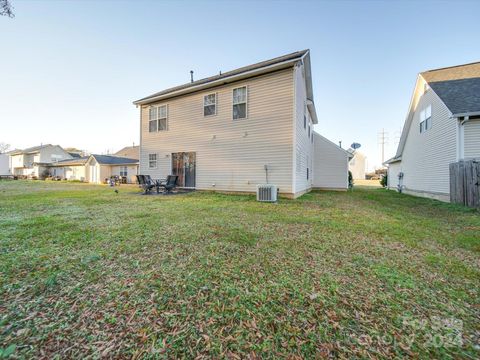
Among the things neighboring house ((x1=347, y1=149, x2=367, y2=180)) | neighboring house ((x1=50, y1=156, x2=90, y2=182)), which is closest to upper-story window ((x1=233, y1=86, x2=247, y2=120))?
neighboring house ((x1=50, y1=156, x2=90, y2=182))

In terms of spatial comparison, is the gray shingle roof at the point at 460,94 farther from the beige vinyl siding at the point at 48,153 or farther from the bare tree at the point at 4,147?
the bare tree at the point at 4,147

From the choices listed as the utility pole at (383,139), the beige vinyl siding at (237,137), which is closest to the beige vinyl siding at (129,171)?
A: the beige vinyl siding at (237,137)

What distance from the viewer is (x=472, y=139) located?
7.68 meters

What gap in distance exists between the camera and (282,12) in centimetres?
988

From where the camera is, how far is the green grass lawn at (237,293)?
138 centimetres

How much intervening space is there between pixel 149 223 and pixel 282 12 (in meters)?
11.8

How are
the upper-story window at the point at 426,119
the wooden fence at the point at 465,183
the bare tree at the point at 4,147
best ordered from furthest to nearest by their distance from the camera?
the bare tree at the point at 4,147 < the upper-story window at the point at 426,119 < the wooden fence at the point at 465,183

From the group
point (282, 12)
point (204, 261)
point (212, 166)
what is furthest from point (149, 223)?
point (282, 12)

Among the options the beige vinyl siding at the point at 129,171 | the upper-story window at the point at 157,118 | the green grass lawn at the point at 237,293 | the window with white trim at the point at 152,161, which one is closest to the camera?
the green grass lawn at the point at 237,293

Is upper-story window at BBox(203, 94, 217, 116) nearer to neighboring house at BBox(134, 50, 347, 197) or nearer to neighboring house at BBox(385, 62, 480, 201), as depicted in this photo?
neighboring house at BBox(134, 50, 347, 197)

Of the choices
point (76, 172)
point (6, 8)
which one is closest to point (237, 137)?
point (6, 8)

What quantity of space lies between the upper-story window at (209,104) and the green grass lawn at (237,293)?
7.80 metres

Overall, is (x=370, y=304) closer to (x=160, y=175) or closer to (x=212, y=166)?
(x=212, y=166)

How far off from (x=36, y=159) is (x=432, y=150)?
51740 mm
